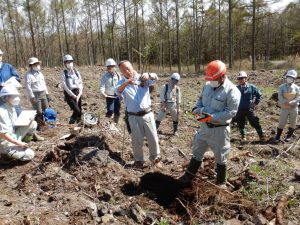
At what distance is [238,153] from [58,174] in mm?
3469

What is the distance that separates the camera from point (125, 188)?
4.73 metres

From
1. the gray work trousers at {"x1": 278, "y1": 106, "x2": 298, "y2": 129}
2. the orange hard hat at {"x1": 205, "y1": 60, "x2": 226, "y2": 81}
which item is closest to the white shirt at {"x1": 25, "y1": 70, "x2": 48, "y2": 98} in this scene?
the orange hard hat at {"x1": 205, "y1": 60, "x2": 226, "y2": 81}

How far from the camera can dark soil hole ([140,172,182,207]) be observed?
461 centimetres

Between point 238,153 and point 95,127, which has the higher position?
point 95,127

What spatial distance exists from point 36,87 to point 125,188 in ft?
11.9

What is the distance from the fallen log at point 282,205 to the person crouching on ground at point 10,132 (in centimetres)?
383

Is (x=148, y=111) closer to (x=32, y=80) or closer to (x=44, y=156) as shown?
(x=44, y=156)

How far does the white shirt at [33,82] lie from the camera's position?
6832 mm

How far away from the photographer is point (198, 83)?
58.3ft

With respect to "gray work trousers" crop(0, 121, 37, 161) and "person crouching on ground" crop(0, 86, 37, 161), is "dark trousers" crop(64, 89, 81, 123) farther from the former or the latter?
"person crouching on ground" crop(0, 86, 37, 161)

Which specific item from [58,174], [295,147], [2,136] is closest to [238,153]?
[295,147]

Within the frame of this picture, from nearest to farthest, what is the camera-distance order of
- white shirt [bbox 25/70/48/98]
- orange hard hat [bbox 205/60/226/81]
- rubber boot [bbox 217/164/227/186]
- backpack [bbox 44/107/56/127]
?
1. orange hard hat [bbox 205/60/226/81]
2. rubber boot [bbox 217/164/227/186]
3. white shirt [bbox 25/70/48/98]
4. backpack [bbox 44/107/56/127]

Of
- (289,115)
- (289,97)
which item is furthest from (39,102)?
(289,115)

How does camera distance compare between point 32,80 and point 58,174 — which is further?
point 32,80
